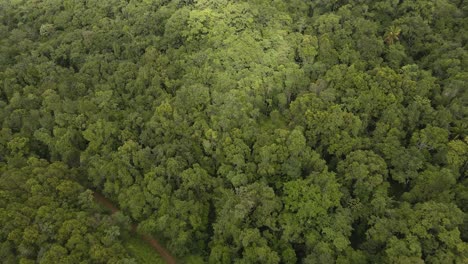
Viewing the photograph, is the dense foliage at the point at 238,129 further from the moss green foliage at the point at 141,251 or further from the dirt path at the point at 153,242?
the moss green foliage at the point at 141,251

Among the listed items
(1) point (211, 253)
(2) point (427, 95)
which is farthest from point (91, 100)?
(2) point (427, 95)

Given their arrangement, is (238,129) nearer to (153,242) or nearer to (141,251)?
(153,242)

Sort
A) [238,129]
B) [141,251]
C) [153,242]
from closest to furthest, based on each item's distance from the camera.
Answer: [141,251]
[153,242]
[238,129]

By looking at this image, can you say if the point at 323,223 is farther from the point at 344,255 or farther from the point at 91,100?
the point at 91,100

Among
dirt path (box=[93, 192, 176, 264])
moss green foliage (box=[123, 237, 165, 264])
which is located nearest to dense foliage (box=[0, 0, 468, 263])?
dirt path (box=[93, 192, 176, 264])

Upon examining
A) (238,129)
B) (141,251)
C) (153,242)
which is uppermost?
(238,129)

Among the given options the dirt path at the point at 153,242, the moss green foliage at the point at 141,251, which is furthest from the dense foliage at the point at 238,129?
the moss green foliage at the point at 141,251

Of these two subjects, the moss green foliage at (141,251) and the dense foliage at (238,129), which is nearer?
the dense foliage at (238,129)

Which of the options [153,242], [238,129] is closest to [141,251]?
[153,242]
